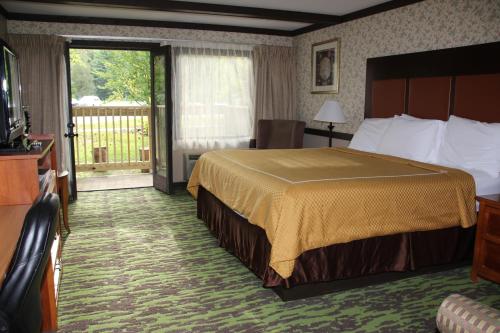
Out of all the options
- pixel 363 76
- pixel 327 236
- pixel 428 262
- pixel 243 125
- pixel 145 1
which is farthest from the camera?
pixel 243 125

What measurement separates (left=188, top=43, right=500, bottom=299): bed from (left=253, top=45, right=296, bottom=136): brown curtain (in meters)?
2.36

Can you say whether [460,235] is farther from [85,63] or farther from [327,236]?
[85,63]

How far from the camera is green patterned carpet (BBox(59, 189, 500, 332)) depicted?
2553 mm

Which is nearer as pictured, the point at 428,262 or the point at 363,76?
the point at 428,262

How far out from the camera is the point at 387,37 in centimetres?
471

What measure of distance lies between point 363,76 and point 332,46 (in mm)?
785

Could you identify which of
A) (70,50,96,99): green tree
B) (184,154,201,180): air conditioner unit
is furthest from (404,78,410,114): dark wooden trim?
(70,50,96,99): green tree

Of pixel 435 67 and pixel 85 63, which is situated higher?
pixel 85 63

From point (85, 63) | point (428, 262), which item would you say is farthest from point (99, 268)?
point (85, 63)

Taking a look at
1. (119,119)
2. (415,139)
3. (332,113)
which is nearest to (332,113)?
(332,113)

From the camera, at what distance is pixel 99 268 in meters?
3.36

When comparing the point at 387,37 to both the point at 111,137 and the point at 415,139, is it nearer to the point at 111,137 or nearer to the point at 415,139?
the point at 415,139

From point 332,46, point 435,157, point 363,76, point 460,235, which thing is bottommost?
point 460,235

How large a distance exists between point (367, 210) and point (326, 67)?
3.45 m
